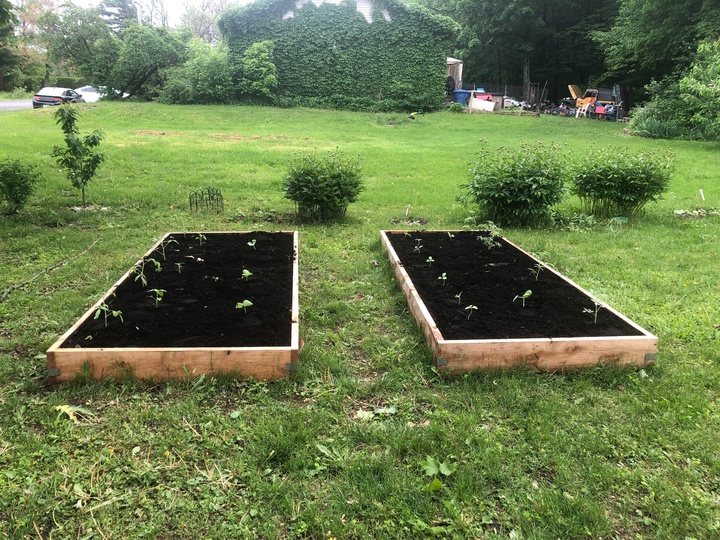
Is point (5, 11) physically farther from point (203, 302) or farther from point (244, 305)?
point (244, 305)

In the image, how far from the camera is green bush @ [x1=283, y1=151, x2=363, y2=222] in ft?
21.4

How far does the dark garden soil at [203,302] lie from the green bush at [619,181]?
4.61m

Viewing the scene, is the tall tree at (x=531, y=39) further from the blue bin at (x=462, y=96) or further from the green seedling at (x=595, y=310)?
the green seedling at (x=595, y=310)

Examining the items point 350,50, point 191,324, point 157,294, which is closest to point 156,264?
point 157,294

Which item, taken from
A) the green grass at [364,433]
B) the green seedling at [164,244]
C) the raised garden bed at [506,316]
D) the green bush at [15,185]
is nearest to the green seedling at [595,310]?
the raised garden bed at [506,316]

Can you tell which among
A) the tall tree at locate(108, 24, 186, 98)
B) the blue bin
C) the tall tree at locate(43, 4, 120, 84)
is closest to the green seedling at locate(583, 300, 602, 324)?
the blue bin

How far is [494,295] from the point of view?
396 centimetres

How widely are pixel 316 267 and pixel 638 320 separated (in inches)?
115

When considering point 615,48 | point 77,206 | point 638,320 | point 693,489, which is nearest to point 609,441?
point 693,489

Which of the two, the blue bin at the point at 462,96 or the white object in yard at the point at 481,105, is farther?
the blue bin at the point at 462,96

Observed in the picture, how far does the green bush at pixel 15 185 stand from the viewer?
639cm

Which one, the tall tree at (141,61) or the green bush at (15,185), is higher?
the tall tree at (141,61)

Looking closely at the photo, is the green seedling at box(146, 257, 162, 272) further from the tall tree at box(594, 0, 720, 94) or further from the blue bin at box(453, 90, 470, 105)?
the blue bin at box(453, 90, 470, 105)

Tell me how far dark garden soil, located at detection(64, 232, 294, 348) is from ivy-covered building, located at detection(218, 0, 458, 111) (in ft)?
64.9
